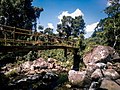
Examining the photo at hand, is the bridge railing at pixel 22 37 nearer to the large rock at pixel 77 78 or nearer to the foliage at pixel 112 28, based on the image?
the large rock at pixel 77 78

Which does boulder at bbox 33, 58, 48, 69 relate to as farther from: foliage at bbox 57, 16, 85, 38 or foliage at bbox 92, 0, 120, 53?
foliage at bbox 57, 16, 85, 38

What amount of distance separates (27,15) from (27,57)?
19179mm

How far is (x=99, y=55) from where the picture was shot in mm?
33938

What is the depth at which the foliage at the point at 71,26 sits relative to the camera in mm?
82681

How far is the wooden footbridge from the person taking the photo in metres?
17.3

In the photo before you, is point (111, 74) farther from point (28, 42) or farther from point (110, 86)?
point (28, 42)

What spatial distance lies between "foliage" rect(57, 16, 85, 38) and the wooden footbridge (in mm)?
41894

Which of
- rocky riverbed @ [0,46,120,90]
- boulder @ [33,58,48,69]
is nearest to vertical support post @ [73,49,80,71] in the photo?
rocky riverbed @ [0,46,120,90]

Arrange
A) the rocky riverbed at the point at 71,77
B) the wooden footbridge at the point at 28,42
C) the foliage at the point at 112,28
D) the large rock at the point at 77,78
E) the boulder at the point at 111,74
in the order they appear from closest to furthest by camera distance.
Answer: the wooden footbridge at the point at 28,42 → the rocky riverbed at the point at 71,77 → the large rock at the point at 77,78 → the boulder at the point at 111,74 → the foliage at the point at 112,28

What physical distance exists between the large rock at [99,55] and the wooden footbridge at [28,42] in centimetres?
174

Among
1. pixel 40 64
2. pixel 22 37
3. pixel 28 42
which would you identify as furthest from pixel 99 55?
pixel 28 42

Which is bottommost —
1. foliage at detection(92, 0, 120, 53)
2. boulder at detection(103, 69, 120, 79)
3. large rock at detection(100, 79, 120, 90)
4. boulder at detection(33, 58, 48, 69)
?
large rock at detection(100, 79, 120, 90)

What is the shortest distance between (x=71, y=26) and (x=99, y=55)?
53308mm

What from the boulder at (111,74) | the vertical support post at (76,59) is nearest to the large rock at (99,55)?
the vertical support post at (76,59)
